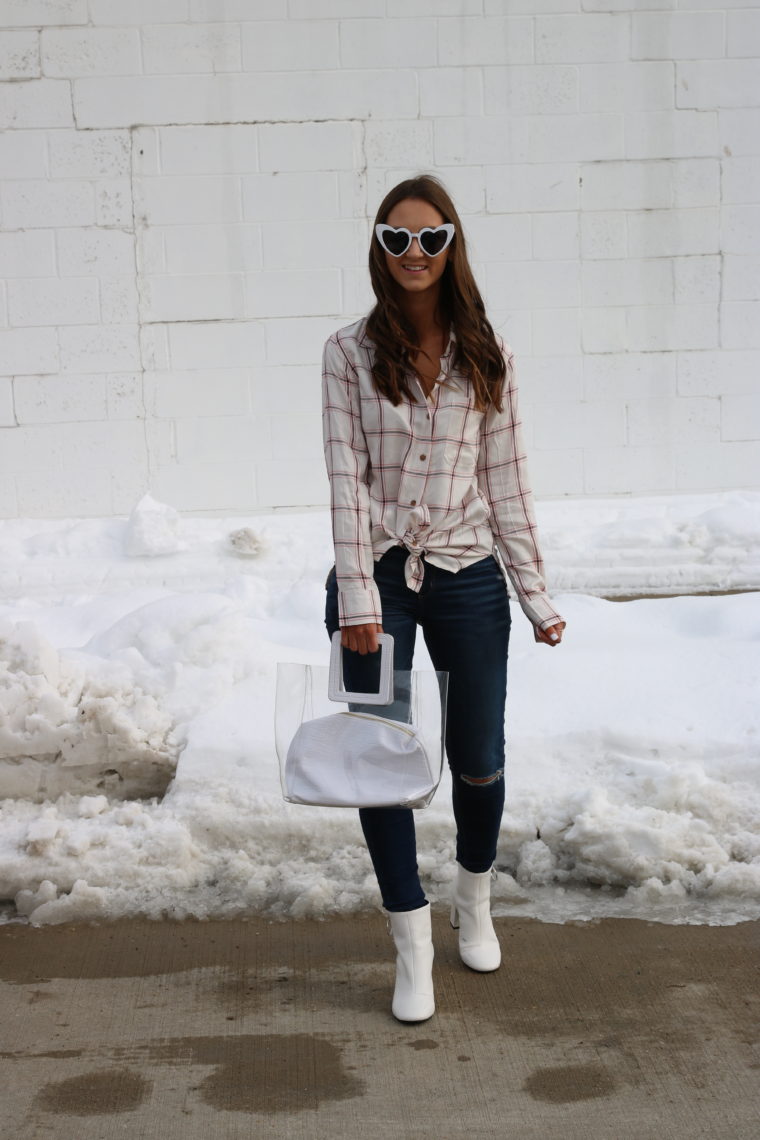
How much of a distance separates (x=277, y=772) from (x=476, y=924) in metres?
1.01

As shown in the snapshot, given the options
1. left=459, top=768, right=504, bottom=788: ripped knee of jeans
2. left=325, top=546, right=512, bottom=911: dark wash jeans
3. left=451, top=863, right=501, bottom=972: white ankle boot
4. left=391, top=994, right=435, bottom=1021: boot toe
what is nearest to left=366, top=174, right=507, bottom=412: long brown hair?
left=325, top=546, right=512, bottom=911: dark wash jeans

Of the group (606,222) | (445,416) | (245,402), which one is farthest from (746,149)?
(445,416)

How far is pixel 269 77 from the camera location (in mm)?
5605

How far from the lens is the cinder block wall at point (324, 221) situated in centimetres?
561

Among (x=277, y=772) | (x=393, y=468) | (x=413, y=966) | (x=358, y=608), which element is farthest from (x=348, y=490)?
(x=277, y=772)

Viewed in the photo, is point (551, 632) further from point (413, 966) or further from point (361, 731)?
point (413, 966)

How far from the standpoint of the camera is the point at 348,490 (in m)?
2.27

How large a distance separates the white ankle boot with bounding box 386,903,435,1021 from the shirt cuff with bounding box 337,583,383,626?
0.62m

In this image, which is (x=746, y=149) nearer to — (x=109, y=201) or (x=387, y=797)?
(x=109, y=201)

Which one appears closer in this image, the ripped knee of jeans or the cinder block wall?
the ripped knee of jeans

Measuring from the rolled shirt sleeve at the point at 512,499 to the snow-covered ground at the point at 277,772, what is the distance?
2.70 feet

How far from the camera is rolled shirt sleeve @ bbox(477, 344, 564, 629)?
2414mm

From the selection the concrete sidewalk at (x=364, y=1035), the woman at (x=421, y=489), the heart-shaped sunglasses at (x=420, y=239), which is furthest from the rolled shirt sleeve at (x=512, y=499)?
the concrete sidewalk at (x=364, y=1035)

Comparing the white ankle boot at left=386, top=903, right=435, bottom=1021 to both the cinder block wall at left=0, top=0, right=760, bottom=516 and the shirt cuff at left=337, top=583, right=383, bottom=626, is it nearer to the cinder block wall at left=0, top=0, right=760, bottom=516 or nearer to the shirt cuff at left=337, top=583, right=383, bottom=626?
the shirt cuff at left=337, top=583, right=383, bottom=626
